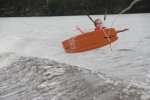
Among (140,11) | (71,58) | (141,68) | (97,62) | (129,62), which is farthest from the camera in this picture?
(140,11)

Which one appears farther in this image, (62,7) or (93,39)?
(62,7)

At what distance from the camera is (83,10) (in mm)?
61500

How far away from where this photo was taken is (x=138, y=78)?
472 inches

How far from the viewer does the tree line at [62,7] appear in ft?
177

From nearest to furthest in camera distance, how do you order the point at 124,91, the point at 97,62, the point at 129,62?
the point at 124,91, the point at 129,62, the point at 97,62

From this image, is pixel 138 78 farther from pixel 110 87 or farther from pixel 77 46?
pixel 77 46

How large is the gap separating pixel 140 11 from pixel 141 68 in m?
40.4

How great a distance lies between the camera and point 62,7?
6344 cm

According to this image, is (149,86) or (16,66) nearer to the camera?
(149,86)

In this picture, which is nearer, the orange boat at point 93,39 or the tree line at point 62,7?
the orange boat at point 93,39

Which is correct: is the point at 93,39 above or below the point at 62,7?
above

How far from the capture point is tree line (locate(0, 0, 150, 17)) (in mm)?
54037

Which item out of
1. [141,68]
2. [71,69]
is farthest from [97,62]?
[71,69]

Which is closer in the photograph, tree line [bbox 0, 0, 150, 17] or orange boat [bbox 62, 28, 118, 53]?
orange boat [bbox 62, 28, 118, 53]
